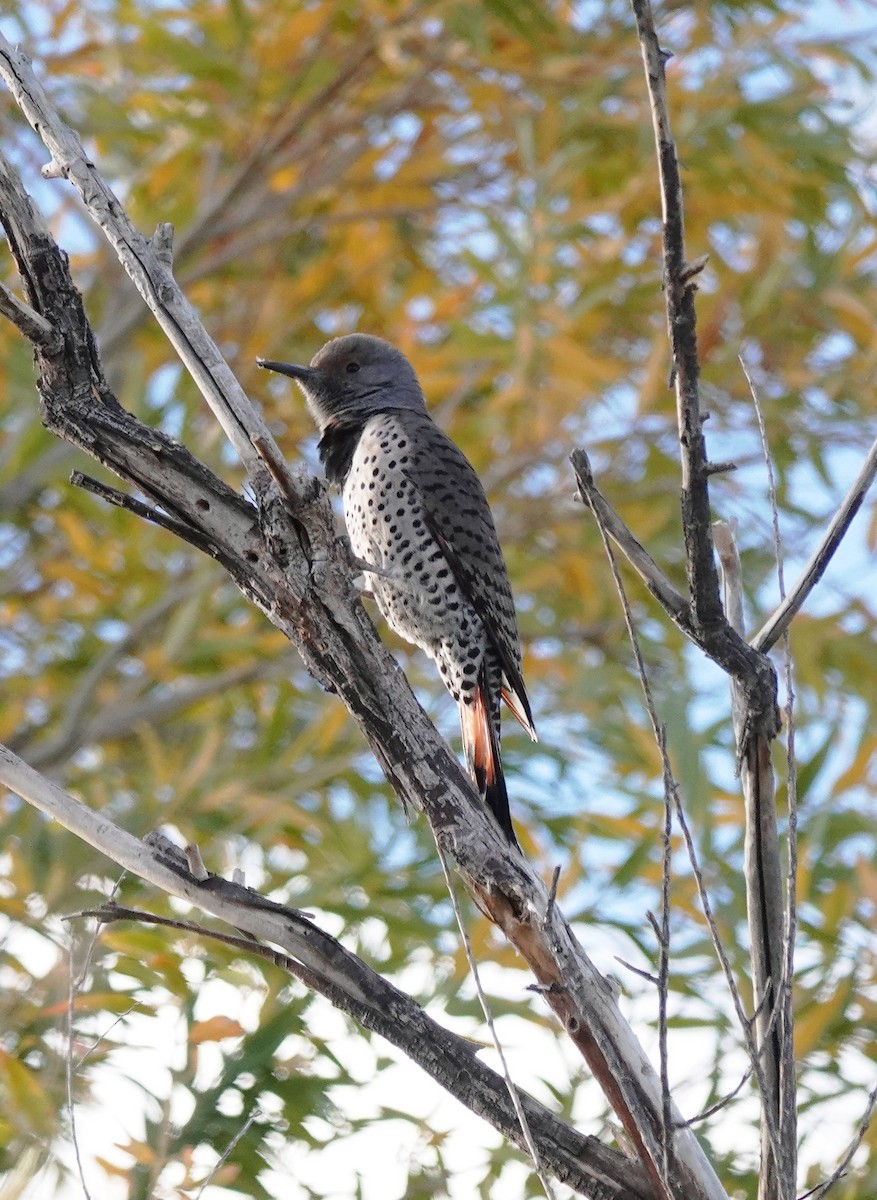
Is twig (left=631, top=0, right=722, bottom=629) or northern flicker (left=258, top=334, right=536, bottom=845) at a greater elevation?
northern flicker (left=258, top=334, right=536, bottom=845)

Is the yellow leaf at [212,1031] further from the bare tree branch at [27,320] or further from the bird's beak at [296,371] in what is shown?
the bare tree branch at [27,320]

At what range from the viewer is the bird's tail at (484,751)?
2.88m

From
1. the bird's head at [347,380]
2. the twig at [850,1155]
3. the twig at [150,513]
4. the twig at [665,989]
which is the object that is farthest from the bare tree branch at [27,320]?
the bird's head at [347,380]

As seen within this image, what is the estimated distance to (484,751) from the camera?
3.11 meters

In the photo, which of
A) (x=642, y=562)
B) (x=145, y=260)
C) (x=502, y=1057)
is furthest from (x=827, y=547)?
(x=145, y=260)

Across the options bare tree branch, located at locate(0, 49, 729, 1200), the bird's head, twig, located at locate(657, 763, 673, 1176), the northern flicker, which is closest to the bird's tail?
the northern flicker

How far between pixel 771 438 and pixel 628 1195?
13.3 feet

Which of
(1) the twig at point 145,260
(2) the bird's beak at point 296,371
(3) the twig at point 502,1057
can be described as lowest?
(3) the twig at point 502,1057

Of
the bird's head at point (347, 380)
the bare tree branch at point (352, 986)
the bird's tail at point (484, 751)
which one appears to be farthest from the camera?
the bird's head at point (347, 380)

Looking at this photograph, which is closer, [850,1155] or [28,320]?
[850,1155]

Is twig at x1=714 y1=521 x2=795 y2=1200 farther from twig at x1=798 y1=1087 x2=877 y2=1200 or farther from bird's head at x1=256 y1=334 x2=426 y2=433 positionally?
bird's head at x1=256 y1=334 x2=426 y2=433

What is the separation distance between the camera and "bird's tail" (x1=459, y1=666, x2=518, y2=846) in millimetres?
2879

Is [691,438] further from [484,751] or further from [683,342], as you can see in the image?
[484,751]

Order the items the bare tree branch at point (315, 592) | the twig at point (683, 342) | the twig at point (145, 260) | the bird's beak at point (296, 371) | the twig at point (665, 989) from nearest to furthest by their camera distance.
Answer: the twig at point (683, 342)
the twig at point (665, 989)
the bare tree branch at point (315, 592)
the twig at point (145, 260)
the bird's beak at point (296, 371)
